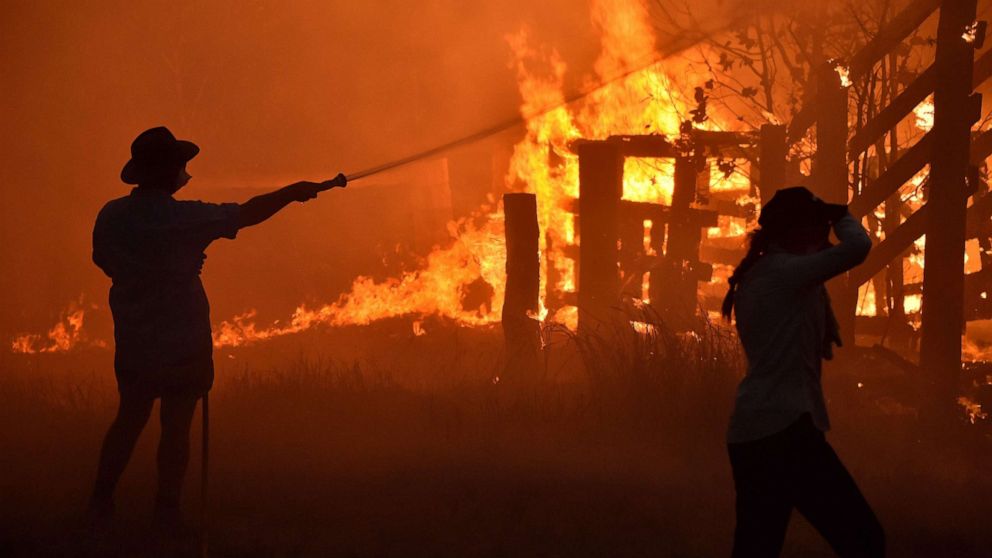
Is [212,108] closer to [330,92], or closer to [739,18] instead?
[330,92]

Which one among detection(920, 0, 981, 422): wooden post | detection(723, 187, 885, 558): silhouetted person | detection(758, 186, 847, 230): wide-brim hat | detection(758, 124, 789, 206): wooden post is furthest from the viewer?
detection(758, 124, 789, 206): wooden post

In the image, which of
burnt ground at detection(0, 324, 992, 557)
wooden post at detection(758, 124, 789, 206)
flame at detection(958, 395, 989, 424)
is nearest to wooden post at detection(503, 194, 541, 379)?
burnt ground at detection(0, 324, 992, 557)

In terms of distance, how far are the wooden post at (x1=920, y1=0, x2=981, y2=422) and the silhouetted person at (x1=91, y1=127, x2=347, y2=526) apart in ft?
12.6

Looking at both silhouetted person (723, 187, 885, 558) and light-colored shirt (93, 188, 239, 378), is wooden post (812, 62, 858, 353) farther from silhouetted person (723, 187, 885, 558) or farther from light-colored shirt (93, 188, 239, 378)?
light-colored shirt (93, 188, 239, 378)

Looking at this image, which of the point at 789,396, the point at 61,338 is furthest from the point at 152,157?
the point at 61,338

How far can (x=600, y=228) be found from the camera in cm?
854

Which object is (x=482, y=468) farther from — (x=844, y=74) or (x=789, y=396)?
(x=844, y=74)

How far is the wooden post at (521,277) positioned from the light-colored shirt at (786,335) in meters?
4.55

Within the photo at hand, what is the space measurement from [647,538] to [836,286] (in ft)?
10.4

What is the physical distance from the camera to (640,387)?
6.98 meters

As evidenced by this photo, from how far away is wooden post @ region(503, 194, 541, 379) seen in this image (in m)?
8.31

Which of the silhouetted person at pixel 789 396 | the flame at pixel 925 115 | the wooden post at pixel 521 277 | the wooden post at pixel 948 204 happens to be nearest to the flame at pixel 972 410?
the wooden post at pixel 948 204

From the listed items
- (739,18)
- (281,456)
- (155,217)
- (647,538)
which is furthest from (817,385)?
(739,18)

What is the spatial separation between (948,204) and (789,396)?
3268 mm
